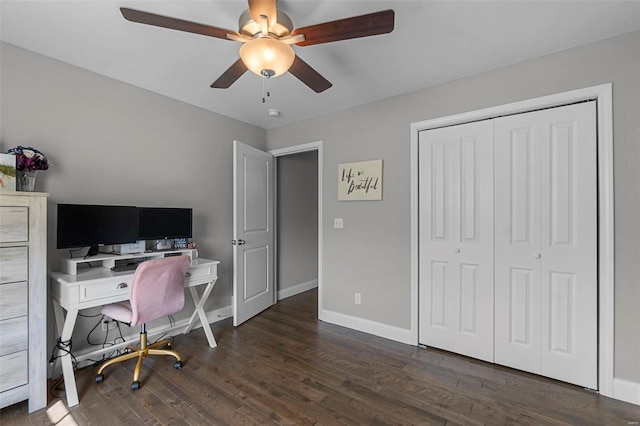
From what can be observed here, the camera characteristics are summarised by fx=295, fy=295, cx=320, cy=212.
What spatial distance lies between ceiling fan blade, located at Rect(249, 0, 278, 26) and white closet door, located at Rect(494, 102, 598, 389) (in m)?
1.99

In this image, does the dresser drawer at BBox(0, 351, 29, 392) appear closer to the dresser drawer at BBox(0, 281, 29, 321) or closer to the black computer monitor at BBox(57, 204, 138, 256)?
the dresser drawer at BBox(0, 281, 29, 321)

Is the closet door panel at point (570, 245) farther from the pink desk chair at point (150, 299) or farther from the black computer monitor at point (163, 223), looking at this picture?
the black computer monitor at point (163, 223)

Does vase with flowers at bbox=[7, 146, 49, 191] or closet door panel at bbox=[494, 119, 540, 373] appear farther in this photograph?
closet door panel at bbox=[494, 119, 540, 373]

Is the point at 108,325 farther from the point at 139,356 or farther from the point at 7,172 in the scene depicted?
the point at 7,172

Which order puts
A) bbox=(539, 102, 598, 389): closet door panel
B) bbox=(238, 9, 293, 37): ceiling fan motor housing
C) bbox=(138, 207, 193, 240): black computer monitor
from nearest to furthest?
bbox=(238, 9, 293, 37): ceiling fan motor housing → bbox=(539, 102, 598, 389): closet door panel → bbox=(138, 207, 193, 240): black computer monitor

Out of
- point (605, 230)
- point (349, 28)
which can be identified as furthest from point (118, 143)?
point (605, 230)

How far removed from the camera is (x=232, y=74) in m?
1.94

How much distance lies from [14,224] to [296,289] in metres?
3.32

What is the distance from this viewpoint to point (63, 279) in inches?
79.3

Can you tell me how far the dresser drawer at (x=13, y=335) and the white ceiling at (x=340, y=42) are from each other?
188 centimetres

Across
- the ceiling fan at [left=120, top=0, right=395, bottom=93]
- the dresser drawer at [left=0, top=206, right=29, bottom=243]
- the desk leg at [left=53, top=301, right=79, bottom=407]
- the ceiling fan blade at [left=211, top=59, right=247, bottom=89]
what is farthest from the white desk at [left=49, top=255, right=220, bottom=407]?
the ceiling fan at [left=120, top=0, right=395, bottom=93]

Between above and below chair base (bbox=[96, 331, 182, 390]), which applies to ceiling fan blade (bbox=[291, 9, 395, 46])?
above

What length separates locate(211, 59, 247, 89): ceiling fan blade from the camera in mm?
1832

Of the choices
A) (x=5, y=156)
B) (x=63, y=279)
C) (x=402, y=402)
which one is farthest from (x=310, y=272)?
(x=5, y=156)
